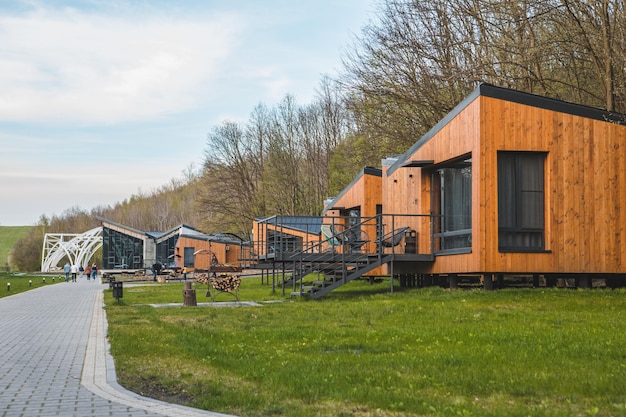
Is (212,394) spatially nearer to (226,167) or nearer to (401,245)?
(401,245)

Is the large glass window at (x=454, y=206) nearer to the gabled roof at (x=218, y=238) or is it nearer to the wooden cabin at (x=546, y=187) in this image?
the wooden cabin at (x=546, y=187)

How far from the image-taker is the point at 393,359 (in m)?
A: 9.75

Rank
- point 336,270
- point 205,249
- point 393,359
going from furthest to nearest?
1. point 205,249
2. point 336,270
3. point 393,359

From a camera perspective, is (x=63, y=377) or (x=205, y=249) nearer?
(x=63, y=377)

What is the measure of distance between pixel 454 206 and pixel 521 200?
2.84 metres

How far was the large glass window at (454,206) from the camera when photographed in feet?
67.6

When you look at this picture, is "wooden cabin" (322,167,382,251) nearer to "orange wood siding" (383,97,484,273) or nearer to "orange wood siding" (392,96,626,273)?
"orange wood siding" (383,97,484,273)

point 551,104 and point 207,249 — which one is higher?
point 551,104

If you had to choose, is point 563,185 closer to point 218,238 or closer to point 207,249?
point 207,249

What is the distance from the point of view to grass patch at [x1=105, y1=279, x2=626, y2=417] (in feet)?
24.1

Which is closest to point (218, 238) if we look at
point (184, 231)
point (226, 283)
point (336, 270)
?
point (184, 231)

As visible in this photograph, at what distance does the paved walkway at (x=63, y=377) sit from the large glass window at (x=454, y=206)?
934cm

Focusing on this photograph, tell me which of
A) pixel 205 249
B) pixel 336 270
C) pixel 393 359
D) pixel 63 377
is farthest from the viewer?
pixel 205 249

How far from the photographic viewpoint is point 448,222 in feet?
72.3
